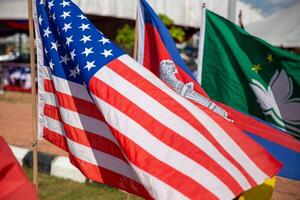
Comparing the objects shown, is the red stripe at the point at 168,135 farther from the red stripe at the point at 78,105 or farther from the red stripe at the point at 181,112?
the red stripe at the point at 78,105

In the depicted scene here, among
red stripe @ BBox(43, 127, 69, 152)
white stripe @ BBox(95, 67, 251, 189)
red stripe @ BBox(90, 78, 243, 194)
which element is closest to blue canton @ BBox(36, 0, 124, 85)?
white stripe @ BBox(95, 67, 251, 189)

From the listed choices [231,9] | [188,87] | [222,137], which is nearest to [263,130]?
[188,87]

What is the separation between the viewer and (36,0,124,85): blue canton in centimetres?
324

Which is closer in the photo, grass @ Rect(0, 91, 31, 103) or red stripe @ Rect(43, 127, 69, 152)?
red stripe @ Rect(43, 127, 69, 152)

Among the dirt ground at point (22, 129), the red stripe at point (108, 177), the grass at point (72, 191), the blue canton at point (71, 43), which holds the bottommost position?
the dirt ground at point (22, 129)

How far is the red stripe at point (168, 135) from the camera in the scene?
2824 mm

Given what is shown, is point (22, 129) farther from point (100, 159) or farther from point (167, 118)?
point (167, 118)

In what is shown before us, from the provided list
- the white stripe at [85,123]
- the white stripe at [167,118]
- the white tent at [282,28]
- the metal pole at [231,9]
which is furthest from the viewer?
the white tent at [282,28]

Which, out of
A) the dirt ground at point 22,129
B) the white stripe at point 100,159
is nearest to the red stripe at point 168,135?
the white stripe at point 100,159

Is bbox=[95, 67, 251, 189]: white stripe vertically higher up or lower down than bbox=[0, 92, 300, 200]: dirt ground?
higher up

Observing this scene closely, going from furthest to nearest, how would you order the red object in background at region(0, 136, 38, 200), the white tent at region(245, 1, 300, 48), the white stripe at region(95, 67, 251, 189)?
1. the white tent at region(245, 1, 300, 48)
2. the white stripe at region(95, 67, 251, 189)
3. the red object in background at region(0, 136, 38, 200)

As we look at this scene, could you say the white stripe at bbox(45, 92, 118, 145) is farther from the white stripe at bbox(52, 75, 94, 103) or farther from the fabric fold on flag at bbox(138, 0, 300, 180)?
the fabric fold on flag at bbox(138, 0, 300, 180)

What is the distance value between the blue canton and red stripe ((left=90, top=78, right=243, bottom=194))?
0.77ft

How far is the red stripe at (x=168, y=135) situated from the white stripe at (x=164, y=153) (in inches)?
1.0
